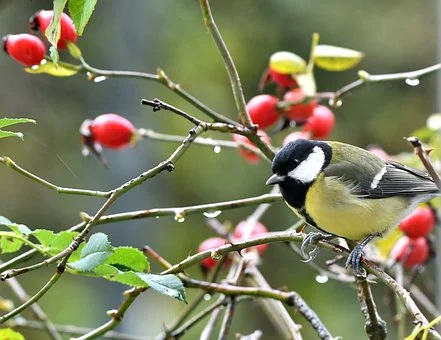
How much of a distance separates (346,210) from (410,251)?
19cm

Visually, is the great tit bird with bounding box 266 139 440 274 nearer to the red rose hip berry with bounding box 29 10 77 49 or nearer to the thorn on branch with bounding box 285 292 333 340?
the thorn on branch with bounding box 285 292 333 340

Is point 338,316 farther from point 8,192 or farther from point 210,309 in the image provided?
point 210,309

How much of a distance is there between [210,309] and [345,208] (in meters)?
0.27

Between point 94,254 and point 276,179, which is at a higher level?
point 94,254

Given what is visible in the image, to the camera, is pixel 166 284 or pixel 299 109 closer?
pixel 166 284

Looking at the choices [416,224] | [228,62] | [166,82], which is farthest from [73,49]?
[416,224]

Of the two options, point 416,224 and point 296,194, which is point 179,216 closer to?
point 296,194

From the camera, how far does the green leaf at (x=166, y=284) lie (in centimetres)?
70

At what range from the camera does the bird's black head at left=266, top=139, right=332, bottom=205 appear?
3.56ft

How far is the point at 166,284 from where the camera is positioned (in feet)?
2.37

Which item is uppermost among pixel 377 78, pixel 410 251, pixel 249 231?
pixel 377 78

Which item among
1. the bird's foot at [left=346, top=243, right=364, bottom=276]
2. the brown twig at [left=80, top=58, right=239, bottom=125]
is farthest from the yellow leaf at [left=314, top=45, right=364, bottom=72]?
the bird's foot at [left=346, top=243, right=364, bottom=276]

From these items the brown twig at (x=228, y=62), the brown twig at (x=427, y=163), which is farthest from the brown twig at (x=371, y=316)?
the brown twig at (x=228, y=62)

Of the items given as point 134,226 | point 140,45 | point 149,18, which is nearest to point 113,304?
point 134,226
